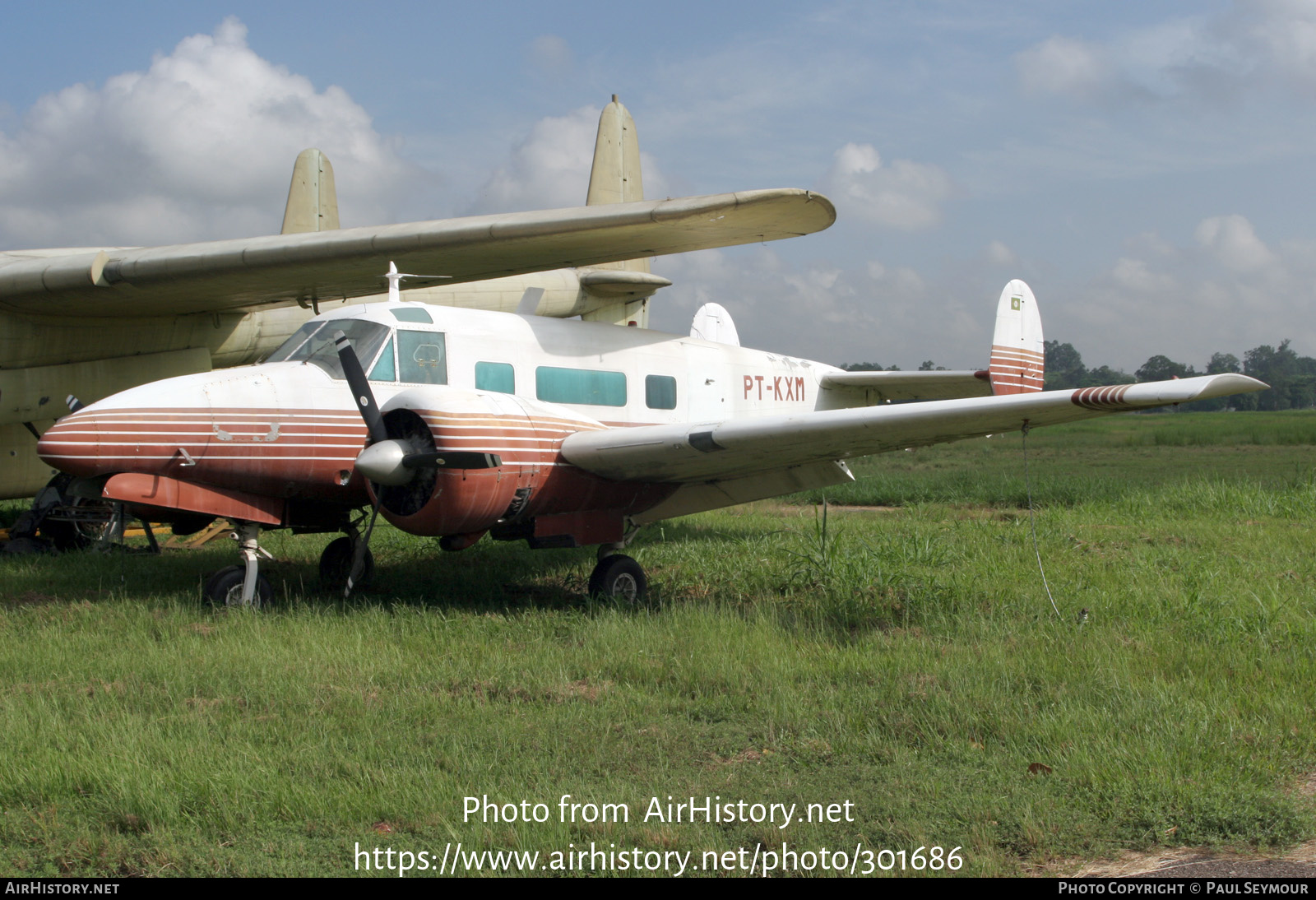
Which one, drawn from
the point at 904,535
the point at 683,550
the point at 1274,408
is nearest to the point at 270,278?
the point at 683,550

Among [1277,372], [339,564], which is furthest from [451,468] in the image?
[1277,372]

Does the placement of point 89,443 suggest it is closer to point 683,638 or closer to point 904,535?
point 683,638

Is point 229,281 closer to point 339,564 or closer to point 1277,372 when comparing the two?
point 339,564

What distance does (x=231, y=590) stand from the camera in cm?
841

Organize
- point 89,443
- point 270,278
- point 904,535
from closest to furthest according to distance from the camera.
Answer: point 89,443 < point 270,278 < point 904,535

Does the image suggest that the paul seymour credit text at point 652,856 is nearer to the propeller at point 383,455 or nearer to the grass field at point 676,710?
the grass field at point 676,710

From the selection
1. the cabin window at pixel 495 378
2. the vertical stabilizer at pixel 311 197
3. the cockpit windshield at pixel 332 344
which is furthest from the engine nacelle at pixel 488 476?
the vertical stabilizer at pixel 311 197

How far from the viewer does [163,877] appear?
11.6ft

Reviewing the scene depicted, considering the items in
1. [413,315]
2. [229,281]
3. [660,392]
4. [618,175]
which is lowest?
[660,392]

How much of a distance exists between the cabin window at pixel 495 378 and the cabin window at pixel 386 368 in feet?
2.58

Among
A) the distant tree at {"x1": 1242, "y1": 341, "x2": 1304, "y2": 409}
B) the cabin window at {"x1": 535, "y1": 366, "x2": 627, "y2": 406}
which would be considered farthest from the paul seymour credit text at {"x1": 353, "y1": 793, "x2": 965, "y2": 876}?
the distant tree at {"x1": 1242, "y1": 341, "x2": 1304, "y2": 409}

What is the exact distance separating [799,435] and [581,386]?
107 inches

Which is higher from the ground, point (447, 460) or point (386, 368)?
point (386, 368)

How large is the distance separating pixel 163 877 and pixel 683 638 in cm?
398
